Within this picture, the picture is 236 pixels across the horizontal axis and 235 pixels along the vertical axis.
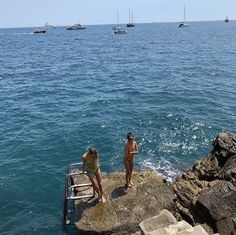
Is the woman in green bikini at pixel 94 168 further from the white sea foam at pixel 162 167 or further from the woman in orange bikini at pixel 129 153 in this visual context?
the white sea foam at pixel 162 167

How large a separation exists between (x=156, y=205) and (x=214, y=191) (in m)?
2.09

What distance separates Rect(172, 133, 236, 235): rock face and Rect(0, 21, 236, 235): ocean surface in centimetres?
352

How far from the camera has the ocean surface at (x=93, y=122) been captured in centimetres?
1919

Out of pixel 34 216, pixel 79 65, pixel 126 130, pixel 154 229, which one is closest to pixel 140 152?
pixel 126 130

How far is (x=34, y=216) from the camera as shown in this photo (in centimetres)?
1709

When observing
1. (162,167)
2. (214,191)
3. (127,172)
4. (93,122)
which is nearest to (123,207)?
(127,172)

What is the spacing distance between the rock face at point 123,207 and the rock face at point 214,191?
74 cm

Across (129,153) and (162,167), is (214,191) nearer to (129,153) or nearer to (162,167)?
(129,153)

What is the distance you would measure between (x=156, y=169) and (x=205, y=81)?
24.4 metres

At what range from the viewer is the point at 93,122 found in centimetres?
2925

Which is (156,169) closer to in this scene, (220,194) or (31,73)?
(220,194)

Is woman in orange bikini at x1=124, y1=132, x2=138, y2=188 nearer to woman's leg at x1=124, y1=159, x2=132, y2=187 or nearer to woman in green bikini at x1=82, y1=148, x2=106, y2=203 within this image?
woman's leg at x1=124, y1=159, x2=132, y2=187

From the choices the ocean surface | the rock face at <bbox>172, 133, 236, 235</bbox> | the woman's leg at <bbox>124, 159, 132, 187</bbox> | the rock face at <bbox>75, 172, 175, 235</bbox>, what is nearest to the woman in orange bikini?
the woman's leg at <bbox>124, 159, 132, 187</bbox>

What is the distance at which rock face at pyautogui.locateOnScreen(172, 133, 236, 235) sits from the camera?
12.6m
